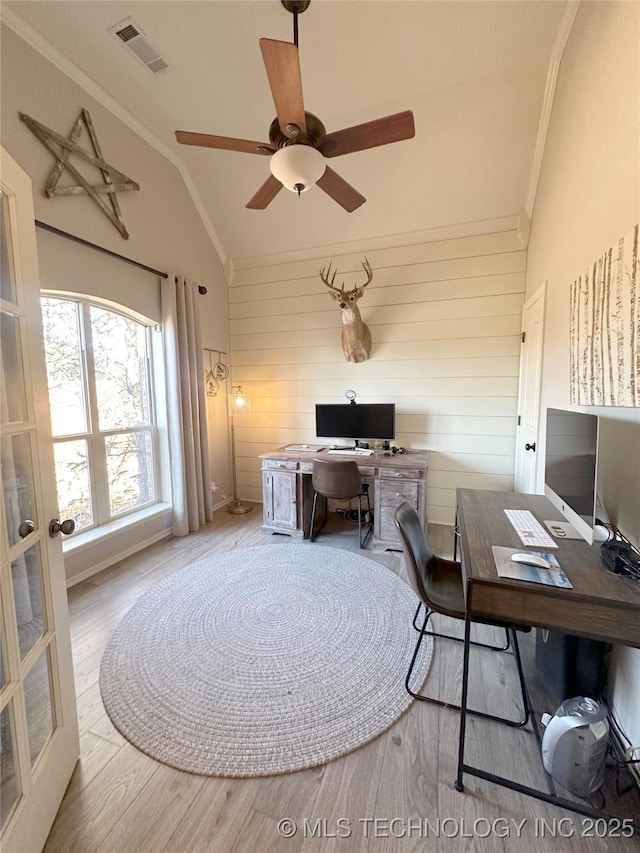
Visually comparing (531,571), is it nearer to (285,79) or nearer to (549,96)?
(285,79)

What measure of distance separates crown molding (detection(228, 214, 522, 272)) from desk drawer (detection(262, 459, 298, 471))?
2374 millimetres

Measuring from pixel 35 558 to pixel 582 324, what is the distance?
2674 millimetres

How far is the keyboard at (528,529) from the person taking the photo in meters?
1.46

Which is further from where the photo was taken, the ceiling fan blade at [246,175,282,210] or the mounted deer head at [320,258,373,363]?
the mounted deer head at [320,258,373,363]

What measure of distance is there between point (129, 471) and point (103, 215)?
220 cm

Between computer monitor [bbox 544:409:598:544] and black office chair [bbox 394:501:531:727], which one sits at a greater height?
computer monitor [bbox 544:409:598:544]

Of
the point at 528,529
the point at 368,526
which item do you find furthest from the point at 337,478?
the point at 528,529

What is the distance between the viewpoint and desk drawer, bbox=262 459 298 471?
3402mm

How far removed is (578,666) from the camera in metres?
1.47

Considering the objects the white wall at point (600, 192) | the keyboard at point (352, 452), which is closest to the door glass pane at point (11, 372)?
the white wall at point (600, 192)

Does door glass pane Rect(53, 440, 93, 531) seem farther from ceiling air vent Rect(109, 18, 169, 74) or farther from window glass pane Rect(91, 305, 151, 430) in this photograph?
ceiling air vent Rect(109, 18, 169, 74)

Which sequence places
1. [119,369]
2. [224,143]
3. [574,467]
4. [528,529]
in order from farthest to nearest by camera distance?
[119,369], [224,143], [528,529], [574,467]

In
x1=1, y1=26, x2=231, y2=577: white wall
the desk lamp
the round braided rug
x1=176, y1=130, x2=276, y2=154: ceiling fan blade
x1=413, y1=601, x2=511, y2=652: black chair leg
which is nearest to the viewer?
the round braided rug

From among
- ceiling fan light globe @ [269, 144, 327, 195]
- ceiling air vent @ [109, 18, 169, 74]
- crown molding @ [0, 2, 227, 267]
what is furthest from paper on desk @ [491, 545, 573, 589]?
crown molding @ [0, 2, 227, 267]
